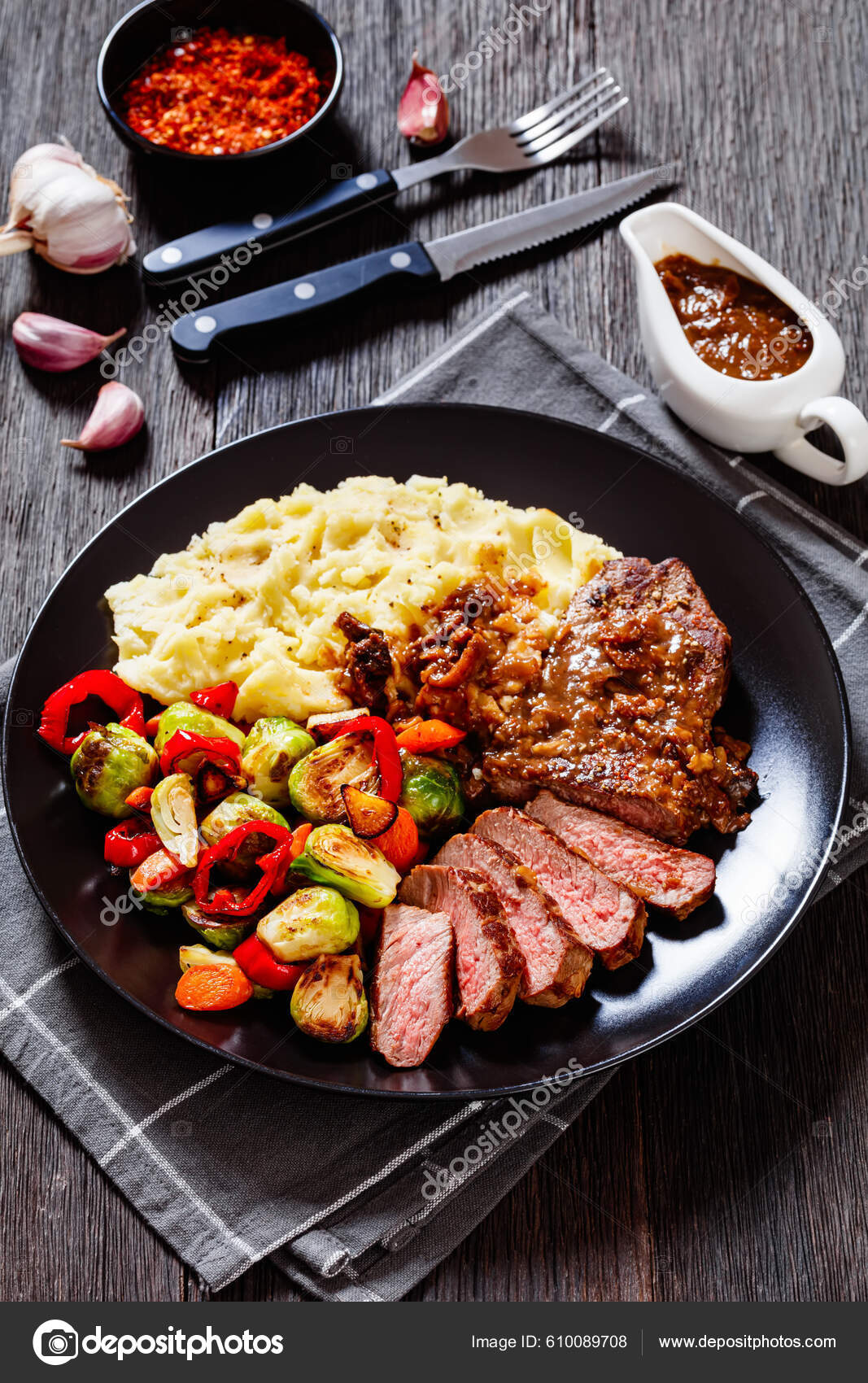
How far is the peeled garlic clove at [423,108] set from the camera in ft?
20.2

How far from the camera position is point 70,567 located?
4.82m

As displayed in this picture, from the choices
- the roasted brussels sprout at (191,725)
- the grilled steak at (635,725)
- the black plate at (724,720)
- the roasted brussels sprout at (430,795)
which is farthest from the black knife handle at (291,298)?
the roasted brussels sprout at (430,795)

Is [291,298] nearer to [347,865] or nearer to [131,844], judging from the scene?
[131,844]

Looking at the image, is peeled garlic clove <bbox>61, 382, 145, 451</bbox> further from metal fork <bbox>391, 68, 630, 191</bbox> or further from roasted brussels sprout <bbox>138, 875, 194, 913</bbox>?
roasted brussels sprout <bbox>138, 875, 194, 913</bbox>

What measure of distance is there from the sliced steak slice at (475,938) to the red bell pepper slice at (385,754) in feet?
1.05

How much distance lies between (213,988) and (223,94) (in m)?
4.68

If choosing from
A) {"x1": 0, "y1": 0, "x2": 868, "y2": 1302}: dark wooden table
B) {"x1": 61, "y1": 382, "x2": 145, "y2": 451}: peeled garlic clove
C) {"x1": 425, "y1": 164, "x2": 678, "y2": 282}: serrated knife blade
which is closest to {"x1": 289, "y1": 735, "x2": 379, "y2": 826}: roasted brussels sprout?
{"x1": 0, "y1": 0, "x2": 868, "y2": 1302}: dark wooden table

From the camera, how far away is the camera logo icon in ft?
13.1

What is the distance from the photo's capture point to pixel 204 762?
14.1 feet

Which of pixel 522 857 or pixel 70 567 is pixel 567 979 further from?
pixel 70 567

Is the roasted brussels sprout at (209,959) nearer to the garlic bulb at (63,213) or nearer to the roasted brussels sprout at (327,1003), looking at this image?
the roasted brussels sprout at (327,1003)

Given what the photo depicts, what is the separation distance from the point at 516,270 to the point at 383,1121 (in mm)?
4335

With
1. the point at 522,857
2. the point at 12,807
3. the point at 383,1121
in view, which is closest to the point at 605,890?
the point at 522,857

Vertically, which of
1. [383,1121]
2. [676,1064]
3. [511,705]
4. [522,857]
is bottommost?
[383,1121]
